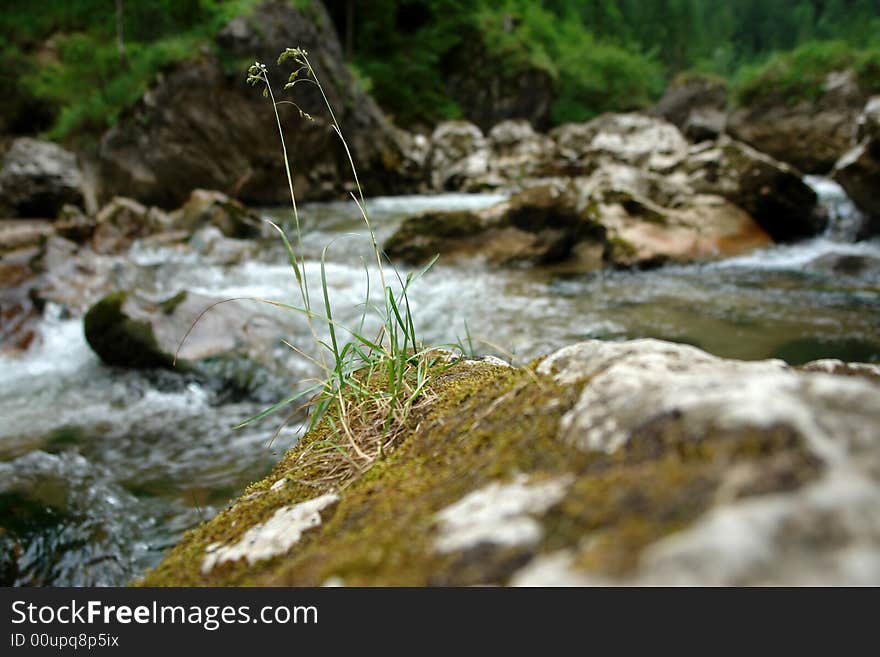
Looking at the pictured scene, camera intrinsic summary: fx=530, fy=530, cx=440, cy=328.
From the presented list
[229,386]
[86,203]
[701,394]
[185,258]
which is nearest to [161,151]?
[86,203]

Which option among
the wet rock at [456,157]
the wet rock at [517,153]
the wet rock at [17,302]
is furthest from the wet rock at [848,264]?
the wet rock at [456,157]

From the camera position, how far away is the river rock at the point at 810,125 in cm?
1493

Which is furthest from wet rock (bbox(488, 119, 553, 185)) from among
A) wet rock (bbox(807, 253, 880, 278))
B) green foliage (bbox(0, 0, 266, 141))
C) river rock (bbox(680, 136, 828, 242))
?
wet rock (bbox(807, 253, 880, 278))

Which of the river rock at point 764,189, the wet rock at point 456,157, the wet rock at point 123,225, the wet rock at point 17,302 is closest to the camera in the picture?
the wet rock at point 17,302

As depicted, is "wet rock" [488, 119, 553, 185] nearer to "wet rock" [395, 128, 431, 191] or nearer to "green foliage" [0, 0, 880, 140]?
"wet rock" [395, 128, 431, 191]

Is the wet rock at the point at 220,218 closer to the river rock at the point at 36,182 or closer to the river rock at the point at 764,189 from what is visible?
the river rock at the point at 36,182

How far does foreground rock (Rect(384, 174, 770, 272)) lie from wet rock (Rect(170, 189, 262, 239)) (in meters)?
3.35

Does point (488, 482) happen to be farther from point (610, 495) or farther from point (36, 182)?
point (36, 182)

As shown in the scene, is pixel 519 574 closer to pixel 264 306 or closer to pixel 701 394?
pixel 701 394

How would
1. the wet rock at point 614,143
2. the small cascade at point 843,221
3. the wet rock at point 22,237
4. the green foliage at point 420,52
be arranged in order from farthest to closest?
the wet rock at point 614,143 < the green foliage at point 420,52 < the small cascade at point 843,221 < the wet rock at point 22,237

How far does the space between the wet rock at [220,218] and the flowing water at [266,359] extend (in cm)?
109

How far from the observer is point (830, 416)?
0.54m

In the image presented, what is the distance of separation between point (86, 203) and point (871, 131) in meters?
12.9

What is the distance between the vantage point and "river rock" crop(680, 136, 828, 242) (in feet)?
24.4
